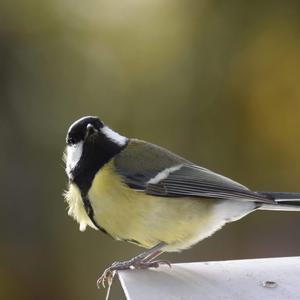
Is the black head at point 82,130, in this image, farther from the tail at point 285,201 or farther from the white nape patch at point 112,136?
the tail at point 285,201

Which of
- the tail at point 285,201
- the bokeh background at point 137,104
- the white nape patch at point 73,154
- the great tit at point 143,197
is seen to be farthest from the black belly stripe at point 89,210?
the bokeh background at point 137,104

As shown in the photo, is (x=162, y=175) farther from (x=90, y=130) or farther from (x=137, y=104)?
(x=137, y=104)

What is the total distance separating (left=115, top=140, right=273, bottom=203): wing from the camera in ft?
6.41

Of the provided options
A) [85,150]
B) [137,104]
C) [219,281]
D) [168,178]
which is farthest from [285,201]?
[137,104]

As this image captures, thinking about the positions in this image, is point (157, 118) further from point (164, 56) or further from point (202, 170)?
point (202, 170)

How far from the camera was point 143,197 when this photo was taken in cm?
190

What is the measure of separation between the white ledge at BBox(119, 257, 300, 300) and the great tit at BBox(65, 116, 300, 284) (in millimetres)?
125

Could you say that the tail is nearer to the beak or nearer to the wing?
the wing

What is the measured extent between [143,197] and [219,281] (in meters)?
0.40

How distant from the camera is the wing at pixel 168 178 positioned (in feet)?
6.41

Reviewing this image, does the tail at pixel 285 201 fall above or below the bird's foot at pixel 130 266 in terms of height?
above

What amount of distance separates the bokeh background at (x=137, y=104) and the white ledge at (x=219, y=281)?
212 centimetres

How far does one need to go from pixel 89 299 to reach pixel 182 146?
1.11m

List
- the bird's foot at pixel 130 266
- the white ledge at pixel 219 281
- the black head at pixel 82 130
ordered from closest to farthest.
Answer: the white ledge at pixel 219 281 < the bird's foot at pixel 130 266 < the black head at pixel 82 130
